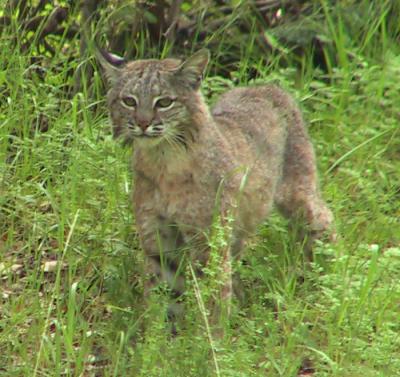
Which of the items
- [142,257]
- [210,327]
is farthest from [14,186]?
[210,327]

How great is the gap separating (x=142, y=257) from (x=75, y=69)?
217 centimetres

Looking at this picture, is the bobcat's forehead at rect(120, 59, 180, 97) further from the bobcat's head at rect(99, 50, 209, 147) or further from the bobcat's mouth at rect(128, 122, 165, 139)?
the bobcat's mouth at rect(128, 122, 165, 139)

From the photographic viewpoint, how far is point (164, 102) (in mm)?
5988

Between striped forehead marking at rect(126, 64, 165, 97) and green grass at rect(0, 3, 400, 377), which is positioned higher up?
striped forehead marking at rect(126, 64, 165, 97)

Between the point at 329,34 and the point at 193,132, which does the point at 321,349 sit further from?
the point at 329,34

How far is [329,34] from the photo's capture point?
847 centimetres

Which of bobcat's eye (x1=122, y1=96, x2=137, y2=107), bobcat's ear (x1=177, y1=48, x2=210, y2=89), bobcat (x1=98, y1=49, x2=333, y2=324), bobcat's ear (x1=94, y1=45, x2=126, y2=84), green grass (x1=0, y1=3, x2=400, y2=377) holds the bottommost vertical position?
green grass (x1=0, y1=3, x2=400, y2=377)

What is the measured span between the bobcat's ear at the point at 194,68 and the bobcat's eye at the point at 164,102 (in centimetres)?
16

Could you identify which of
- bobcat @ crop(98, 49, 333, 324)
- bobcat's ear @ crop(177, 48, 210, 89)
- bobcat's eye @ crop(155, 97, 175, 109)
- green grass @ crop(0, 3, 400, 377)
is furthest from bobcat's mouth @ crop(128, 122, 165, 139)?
green grass @ crop(0, 3, 400, 377)

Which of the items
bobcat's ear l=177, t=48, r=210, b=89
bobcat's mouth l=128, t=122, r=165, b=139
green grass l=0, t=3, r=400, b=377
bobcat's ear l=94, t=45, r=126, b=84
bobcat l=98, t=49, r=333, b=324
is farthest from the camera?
bobcat's ear l=94, t=45, r=126, b=84

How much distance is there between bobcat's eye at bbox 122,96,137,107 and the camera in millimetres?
5977

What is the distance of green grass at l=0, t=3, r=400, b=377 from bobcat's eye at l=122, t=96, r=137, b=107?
2.16ft

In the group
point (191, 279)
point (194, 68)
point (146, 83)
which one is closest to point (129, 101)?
point (146, 83)

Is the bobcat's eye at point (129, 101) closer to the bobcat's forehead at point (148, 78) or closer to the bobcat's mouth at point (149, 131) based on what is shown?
the bobcat's forehead at point (148, 78)
